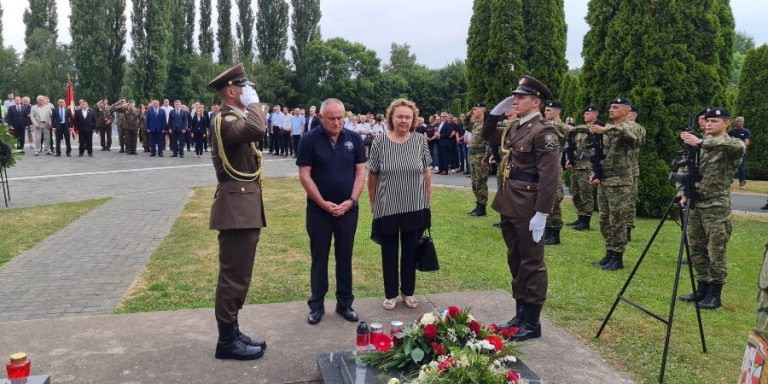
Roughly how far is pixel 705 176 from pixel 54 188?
1310 centimetres

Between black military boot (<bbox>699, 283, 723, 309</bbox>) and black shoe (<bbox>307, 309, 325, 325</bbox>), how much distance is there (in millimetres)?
3863

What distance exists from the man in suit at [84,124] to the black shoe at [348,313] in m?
18.2

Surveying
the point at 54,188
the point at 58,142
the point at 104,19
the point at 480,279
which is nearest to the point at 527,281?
the point at 480,279

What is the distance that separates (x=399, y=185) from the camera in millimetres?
4973

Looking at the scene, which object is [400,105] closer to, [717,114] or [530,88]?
[530,88]

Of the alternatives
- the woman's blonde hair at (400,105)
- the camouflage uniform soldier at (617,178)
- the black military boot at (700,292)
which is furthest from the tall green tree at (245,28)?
the black military boot at (700,292)

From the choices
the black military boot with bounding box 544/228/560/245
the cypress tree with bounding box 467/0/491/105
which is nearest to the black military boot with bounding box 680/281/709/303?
the black military boot with bounding box 544/228/560/245

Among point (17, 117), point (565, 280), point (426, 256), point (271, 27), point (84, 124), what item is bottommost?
point (565, 280)

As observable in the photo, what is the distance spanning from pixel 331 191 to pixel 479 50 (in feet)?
44.3

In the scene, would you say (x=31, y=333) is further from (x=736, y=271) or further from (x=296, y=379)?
(x=736, y=271)

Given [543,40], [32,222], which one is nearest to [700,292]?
[32,222]

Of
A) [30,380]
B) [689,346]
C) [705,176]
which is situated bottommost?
[689,346]

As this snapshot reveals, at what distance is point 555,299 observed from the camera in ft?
18.8

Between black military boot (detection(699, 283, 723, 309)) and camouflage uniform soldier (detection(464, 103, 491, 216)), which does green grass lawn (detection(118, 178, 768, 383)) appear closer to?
black military boot (detection(699, 283, 723, 309))
